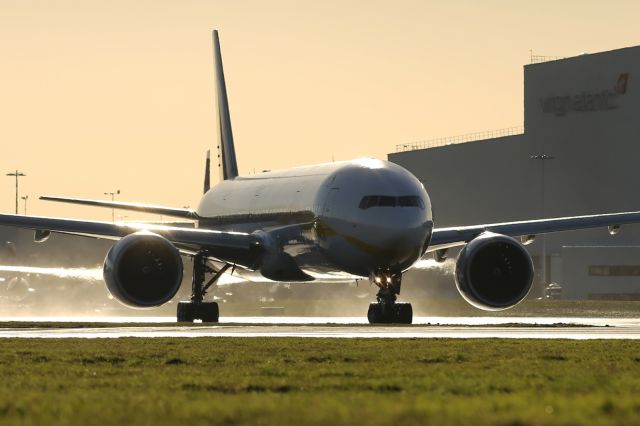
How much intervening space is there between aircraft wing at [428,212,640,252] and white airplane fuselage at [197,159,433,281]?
91.3 inches

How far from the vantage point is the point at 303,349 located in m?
23.7

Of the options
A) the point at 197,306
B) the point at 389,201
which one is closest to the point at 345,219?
the point at 389,201

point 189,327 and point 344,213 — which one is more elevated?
point 344,213

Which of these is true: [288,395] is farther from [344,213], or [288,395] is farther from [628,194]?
[628,194]

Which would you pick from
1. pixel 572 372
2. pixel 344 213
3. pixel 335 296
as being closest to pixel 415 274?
pixel 335 296

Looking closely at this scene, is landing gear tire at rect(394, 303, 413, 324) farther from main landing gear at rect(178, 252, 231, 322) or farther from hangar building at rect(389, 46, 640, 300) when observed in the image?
hangar building at rect(389, 46, 640, 300)

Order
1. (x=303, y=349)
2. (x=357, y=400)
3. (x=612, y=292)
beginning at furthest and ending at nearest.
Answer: (x=612, y=292), (x=303, y=349), (x=357, y=400)

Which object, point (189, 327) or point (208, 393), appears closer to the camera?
point (208, 393)

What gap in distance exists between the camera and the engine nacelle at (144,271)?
38.1m

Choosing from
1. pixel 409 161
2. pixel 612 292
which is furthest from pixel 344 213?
pixel 409 161

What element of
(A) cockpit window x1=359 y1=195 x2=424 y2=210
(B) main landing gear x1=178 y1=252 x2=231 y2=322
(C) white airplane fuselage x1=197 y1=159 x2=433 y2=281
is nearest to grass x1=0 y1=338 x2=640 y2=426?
(C) white airplane fuselage x1=197 y1=159 x2=433 y2=281

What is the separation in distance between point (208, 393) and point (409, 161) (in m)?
130

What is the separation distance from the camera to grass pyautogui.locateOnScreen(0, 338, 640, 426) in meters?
12.3

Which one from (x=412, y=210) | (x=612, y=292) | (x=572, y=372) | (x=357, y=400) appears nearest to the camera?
(x=357, y=400)
